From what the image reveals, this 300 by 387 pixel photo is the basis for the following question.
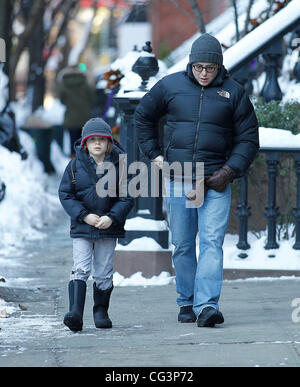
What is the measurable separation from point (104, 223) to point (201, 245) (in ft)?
2.30

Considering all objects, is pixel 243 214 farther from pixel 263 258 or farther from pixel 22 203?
pixel 22 203

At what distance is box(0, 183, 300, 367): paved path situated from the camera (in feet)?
18.5

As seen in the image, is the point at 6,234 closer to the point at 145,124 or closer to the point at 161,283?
the point at 161,283

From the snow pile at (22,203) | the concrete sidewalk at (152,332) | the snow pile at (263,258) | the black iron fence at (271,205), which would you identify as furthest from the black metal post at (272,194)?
the snow pile at (22,203)

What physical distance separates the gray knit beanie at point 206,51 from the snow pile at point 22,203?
4.83 m

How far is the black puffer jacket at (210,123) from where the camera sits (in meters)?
6.62

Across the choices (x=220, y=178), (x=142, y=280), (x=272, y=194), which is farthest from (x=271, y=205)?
(x=220, y=178)

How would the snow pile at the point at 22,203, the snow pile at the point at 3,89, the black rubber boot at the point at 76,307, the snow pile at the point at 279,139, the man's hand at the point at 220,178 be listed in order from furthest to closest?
the snow pile at the point at 3,89 < the snow pile at the point at 22,203 < the snow pile at the point at 279,139 < the man's hand at the point at 220,178 < the black rubber boot at the point at 76,307

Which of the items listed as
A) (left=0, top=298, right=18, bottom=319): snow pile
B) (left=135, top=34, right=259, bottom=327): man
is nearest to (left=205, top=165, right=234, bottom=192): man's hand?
(left=135, top=34, right=259, bottom=327): man

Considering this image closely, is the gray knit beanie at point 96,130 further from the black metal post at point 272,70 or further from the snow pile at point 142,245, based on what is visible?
the black metal post at point 272,70

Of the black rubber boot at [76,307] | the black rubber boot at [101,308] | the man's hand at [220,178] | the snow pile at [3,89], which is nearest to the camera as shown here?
the black rubber boot at [76,307]

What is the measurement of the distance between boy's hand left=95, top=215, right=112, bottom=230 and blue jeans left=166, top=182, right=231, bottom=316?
0.54m

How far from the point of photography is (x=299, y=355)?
221 inches
